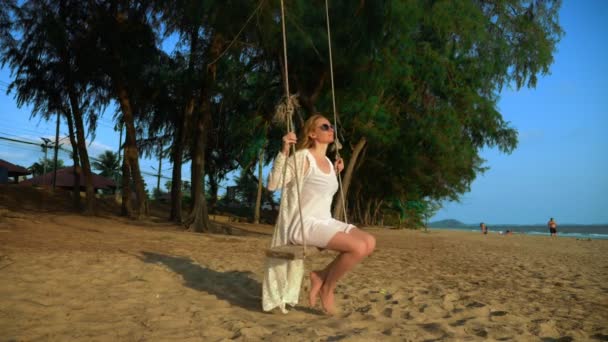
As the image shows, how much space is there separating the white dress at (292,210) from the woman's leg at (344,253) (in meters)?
0.16

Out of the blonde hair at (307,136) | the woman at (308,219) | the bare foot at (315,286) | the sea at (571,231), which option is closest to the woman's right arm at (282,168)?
the woman at (308,219)

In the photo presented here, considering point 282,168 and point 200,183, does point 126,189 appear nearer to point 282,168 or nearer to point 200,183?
point 200,183

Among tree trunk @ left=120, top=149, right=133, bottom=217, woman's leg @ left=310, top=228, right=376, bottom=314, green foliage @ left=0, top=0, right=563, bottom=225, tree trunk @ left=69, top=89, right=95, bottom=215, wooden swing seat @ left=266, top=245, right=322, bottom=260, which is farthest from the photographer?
tree trunk @ left=120, top=149, right=133, bottom=217

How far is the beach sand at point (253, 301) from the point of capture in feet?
11.1

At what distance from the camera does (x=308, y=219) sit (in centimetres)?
385

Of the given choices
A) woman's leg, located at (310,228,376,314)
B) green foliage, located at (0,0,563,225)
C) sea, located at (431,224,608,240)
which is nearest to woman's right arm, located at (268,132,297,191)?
woman's leg, located at (310,228,376,314)

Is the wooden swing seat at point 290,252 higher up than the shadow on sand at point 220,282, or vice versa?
the wooden swing seat at point 290,252

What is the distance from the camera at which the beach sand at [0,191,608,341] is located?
3396 mm

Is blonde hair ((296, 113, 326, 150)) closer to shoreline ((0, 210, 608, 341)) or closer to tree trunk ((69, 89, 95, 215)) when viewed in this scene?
shoreline ((0, 210, 608, 341))

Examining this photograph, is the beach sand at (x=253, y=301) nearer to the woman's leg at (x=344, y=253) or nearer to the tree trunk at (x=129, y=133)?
the woman's leg at (x=344, y=253)

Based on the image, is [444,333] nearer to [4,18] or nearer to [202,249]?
[202,249]

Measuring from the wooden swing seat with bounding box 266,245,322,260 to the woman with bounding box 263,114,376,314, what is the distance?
7 cm

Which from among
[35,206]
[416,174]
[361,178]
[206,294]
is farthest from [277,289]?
[361,178]

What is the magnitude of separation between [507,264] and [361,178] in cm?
1874
